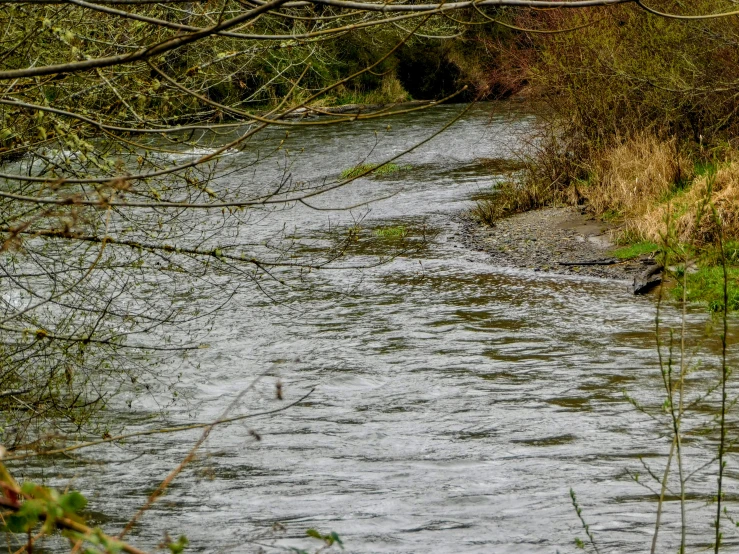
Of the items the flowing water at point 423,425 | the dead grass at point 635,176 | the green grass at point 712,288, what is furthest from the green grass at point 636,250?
the green grass at point 712,288

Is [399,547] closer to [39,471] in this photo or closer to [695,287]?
[39,471]

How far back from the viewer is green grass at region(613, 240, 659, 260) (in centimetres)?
1362

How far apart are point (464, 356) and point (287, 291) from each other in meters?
3.77

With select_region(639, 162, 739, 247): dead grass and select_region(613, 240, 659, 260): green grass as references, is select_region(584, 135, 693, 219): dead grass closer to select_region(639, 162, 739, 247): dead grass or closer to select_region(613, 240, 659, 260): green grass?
select_region(613, 240, 659, 260): green grass

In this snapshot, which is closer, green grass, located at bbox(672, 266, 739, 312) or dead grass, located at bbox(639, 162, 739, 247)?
green grass, located at bbox(672, 266, 739, 312)

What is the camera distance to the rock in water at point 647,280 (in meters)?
12.1

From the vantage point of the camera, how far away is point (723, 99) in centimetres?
1630

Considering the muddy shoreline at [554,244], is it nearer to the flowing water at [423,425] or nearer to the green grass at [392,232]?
the flowing water at [423,425]

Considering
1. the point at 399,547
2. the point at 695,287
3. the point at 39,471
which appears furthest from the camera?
the point at 695,287

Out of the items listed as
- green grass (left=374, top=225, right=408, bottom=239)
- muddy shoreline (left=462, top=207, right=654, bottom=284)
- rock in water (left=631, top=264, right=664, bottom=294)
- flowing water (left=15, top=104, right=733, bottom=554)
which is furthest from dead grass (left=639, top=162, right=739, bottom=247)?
green grass (left=374, top=225, right=408, bottom=239)

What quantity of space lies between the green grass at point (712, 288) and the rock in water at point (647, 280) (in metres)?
0.45

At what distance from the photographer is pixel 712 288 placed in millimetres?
11695

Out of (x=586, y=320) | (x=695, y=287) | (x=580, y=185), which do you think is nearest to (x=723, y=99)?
(x=580, y=185)

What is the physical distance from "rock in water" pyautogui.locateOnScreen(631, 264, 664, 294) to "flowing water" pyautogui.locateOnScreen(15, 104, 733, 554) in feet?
0.60
